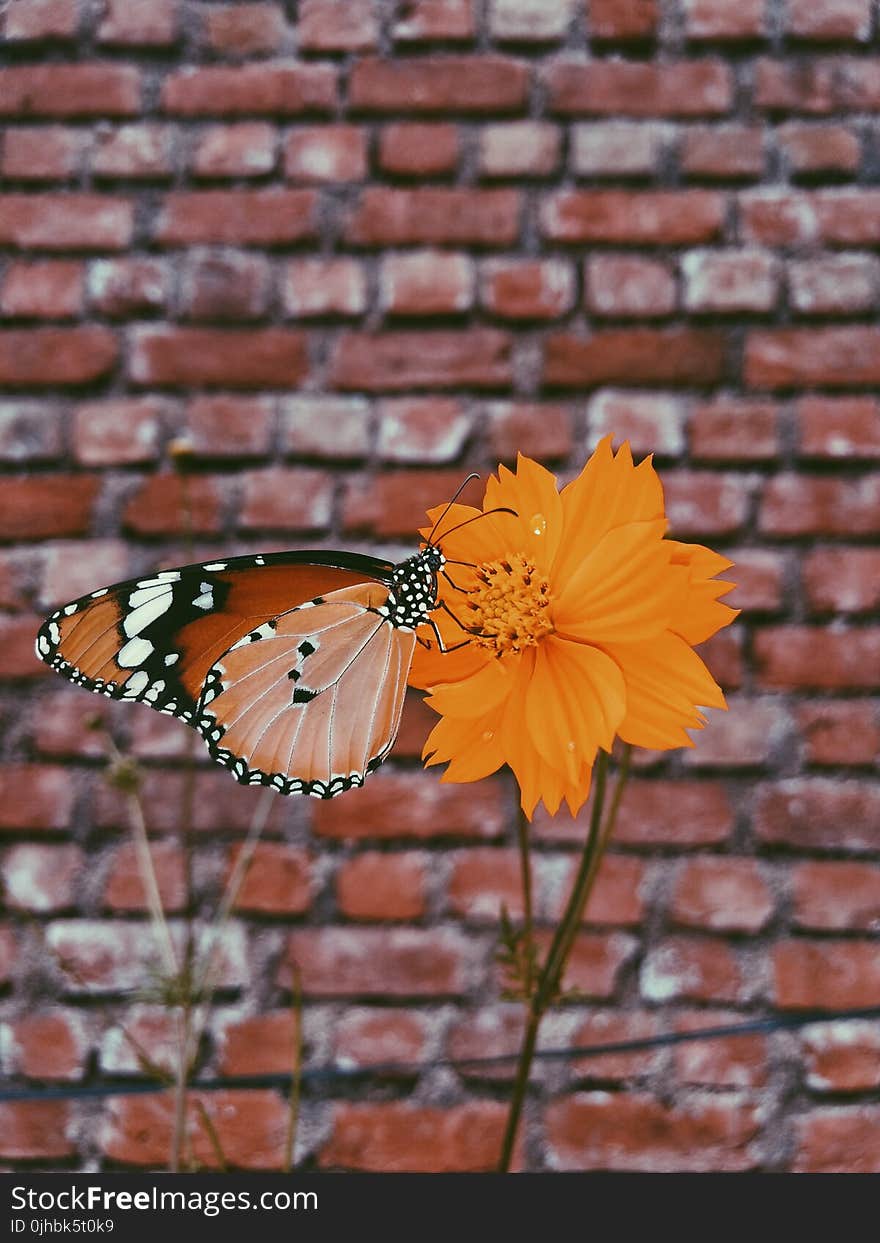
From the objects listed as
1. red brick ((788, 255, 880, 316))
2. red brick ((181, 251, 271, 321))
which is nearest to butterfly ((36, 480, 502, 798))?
red brick ((181, 251, 271, 321))

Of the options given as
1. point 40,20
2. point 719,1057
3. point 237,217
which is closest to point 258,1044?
point 719,1057

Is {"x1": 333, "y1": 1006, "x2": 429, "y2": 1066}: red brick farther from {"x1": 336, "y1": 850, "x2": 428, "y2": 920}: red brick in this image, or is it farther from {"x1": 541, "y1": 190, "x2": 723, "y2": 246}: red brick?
{"x1": 541, "y1": 190, "x2": 723, "y2": 246}: red brick

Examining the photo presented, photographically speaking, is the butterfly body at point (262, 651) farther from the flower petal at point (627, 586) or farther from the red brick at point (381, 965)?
the red brick at point (381, 965)

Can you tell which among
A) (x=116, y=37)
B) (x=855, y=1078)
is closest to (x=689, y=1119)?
(x=855, y=1078)

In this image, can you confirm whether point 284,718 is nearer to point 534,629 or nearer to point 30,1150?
point 534,629

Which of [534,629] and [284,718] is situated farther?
[284,718]
